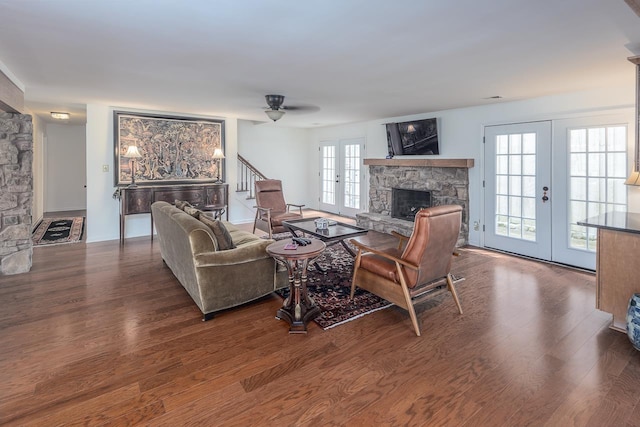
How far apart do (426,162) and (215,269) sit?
14.1 ft

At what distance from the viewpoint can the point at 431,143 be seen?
19.8 feet

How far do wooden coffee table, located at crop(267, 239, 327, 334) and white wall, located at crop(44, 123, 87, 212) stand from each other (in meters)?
8.95

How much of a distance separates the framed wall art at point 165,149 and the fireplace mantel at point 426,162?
3149 mm

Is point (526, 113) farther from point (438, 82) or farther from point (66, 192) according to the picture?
point (66, 192)

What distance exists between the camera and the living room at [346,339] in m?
1.89

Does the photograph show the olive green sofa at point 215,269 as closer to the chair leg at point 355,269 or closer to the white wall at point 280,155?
the chair leg at point 355,269

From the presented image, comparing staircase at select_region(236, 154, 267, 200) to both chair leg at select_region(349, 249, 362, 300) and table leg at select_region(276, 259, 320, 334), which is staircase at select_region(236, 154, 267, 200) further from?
table leg at select_region(276, 259, 320, 334)

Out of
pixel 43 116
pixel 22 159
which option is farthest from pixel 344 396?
pixel 43 116

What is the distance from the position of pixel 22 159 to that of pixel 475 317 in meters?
5.21

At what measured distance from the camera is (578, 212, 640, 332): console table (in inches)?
105

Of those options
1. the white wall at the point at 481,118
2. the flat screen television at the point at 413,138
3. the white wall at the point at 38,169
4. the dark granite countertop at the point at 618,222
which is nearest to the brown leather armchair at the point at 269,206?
the flat screen television at the point at 413,138

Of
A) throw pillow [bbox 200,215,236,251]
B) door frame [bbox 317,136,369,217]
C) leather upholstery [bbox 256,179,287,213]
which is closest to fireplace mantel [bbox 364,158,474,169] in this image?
door frame [bbox 317,136,369,217]

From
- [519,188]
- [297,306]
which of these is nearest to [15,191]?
[297,306]

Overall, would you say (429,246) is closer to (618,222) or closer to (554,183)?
(618,222)
